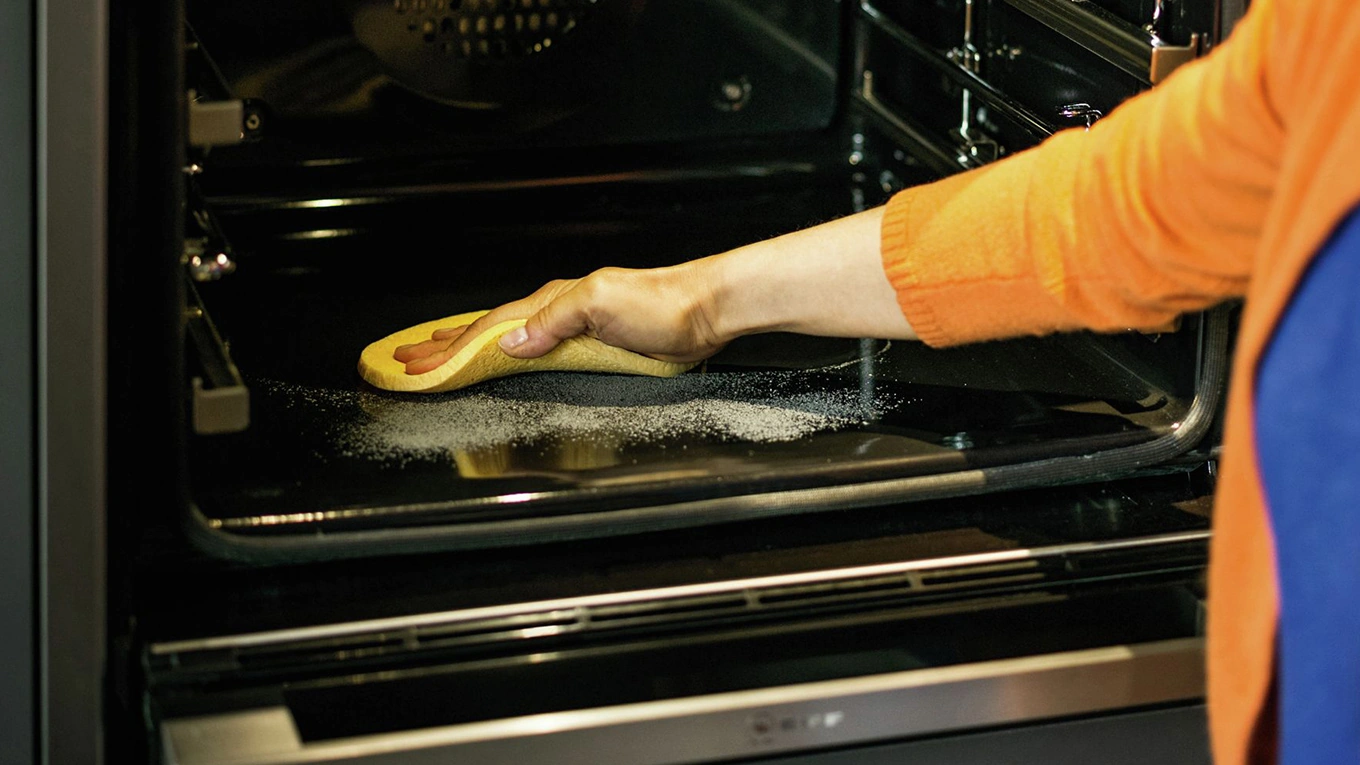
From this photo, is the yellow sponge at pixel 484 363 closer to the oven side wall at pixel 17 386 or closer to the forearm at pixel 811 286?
the forearm at pixel 811 286

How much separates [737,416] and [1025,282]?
0.83 feet

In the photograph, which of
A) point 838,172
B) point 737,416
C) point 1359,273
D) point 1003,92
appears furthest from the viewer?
point 838,172

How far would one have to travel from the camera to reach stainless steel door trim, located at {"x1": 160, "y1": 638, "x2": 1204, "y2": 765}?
2.49 feet

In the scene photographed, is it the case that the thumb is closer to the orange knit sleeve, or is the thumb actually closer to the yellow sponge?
the yellow sponge

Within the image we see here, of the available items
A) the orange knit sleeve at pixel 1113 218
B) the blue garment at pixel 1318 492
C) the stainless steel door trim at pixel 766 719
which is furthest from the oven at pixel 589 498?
the blue garment at pixel 1318 492

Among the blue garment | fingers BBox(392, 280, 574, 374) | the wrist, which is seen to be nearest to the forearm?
the wrist

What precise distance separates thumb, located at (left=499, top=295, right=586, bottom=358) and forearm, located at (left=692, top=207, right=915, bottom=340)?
0.09 metres

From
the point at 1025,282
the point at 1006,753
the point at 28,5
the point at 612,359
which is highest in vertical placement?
the point at 28,5

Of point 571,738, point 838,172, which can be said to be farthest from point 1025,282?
point 838,172

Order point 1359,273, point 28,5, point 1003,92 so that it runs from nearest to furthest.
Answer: point 1359,273, point 28,5, point 1003,92

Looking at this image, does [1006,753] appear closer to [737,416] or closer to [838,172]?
[737,416]

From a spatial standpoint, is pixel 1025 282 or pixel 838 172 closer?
pixel 1025 282

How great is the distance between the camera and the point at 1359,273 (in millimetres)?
567

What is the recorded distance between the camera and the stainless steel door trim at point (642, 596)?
2.58ft
